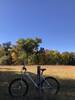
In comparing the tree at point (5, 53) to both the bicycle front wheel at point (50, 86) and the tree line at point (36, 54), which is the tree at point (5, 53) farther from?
the bicycle front wheel at point (50, 86)

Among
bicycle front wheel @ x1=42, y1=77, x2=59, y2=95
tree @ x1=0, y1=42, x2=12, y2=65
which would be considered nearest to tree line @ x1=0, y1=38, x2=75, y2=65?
tree @ x1=0, y1=42, x2=12, y2=65

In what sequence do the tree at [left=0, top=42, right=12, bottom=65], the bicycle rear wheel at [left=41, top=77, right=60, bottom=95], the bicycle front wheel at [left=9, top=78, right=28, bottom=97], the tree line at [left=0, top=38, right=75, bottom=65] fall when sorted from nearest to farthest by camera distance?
the bicycle front wheel at [left=9, top=78, right=28, bottom=97], the bicycle rear wheel at [left=41, top=77, right=60, bottom=95], the tree at [left=0, top=42, right=12, bottom=65], the tree line at [left=0, top=38, right=75, bottom=65]

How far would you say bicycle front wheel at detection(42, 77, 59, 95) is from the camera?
10743mm

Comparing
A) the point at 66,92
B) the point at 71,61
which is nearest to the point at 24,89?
the point at 66,92

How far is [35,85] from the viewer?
10.8m

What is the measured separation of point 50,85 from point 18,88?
1047 mm

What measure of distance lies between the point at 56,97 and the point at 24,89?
104cm

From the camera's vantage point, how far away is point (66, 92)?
38.3 ft

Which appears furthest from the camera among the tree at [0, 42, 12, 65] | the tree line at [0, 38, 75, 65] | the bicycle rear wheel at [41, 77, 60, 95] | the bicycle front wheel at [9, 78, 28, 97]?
the tree line at [0, 38, 75, 65]

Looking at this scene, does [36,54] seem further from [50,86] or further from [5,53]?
[50,86]

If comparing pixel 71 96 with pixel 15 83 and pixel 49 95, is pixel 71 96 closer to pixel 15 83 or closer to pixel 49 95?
pixel 49 95

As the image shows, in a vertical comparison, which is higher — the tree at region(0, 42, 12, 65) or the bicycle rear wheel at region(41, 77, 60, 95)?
the tree at region(0, 42, 12, 65)

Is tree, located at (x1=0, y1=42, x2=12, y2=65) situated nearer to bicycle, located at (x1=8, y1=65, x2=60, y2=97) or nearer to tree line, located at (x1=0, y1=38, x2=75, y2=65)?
tree line, located at (x1=0, y1=38, x2=75, y2=65)

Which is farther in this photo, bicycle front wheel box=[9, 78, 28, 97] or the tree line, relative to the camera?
the tree line
